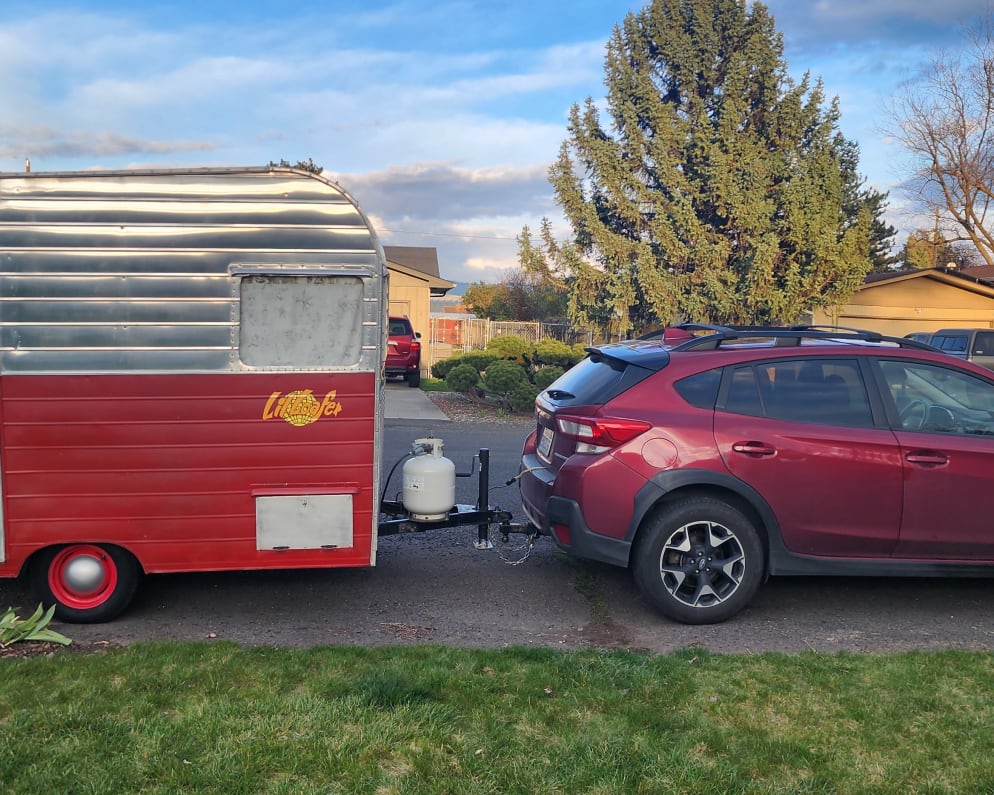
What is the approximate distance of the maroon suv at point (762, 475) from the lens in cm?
502

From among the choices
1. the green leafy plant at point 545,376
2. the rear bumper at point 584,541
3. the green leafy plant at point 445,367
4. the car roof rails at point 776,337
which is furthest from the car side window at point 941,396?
the green leafy plant at point 445,367

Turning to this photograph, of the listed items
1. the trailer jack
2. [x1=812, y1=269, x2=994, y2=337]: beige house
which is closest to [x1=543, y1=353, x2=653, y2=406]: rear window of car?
the trailer jack

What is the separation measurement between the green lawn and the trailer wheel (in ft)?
1.95

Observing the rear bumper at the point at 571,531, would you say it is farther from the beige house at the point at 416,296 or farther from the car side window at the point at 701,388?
the beige house at the point at 416,296

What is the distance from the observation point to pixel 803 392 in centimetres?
526

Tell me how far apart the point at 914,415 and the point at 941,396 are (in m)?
0.26

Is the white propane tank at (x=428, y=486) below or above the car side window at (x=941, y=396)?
below

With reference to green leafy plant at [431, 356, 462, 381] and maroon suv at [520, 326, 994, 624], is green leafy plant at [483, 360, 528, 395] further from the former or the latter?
maroon suv at [520, 326, 994, 624]

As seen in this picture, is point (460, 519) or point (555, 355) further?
point (555, 355)

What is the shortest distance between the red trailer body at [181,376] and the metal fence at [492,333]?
1770cm

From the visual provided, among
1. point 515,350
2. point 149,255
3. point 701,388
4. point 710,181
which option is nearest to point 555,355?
point 515,350

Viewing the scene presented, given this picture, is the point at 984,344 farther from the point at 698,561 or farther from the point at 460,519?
the point at 460,519

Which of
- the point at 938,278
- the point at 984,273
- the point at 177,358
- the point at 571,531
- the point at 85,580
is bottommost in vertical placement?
the point at 85,580

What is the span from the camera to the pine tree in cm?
2297
